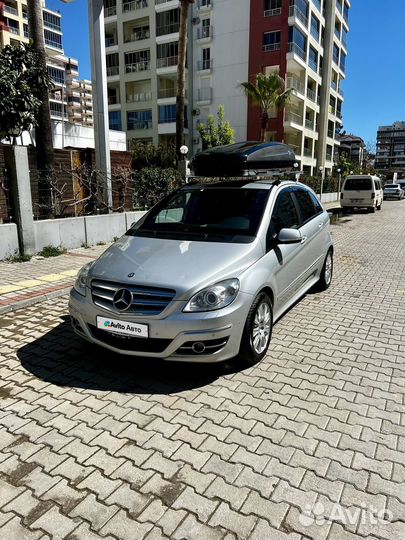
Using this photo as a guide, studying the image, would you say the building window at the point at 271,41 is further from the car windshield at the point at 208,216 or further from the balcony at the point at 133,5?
the car windshield at the point at 208,216

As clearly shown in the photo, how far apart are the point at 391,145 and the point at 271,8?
469 feet

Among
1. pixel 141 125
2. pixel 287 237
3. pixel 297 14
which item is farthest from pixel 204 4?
pixel 287 237

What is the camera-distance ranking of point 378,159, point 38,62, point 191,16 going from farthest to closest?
1. point 378,159
2. point 191,16
3. point 38,62

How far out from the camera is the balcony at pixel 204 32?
39125mm

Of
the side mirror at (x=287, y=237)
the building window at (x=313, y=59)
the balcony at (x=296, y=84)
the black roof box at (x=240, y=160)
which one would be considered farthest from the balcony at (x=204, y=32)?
the side mirror at (x=287, y=237)

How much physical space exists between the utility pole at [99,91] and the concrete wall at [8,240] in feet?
10.3

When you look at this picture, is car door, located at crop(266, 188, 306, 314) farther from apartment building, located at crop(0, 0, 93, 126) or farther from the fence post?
apartment building, located at crop(0, 0, 93, 126)

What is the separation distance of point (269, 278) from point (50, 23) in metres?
80.7

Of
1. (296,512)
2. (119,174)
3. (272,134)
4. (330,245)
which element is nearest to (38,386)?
(296,512)

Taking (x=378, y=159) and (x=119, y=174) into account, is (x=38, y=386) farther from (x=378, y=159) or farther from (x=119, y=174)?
(x=378, y=159)

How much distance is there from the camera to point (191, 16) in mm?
39969

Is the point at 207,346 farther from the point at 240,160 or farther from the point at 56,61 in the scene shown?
the point at 56,61

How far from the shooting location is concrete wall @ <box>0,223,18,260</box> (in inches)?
318

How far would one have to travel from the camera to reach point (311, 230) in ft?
18.2
